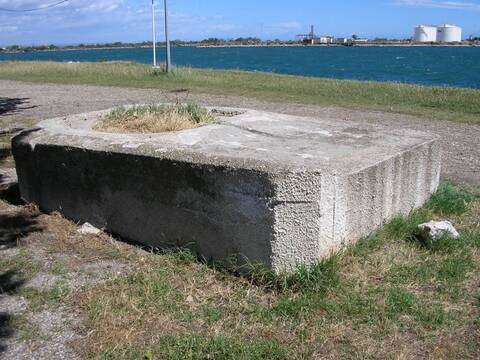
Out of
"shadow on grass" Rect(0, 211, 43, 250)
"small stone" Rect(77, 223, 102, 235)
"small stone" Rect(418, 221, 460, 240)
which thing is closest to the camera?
"small stone" Rect(418, 221, 460, 240)

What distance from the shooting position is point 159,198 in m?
4.25

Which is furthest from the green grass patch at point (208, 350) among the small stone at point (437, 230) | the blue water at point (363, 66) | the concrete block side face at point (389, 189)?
the blue water at point (363, 66)

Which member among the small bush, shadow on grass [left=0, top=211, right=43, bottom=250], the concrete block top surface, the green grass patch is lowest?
the green grass patch

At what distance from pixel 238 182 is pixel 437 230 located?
1.70 meters

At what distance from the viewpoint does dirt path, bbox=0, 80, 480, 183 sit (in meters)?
8.22

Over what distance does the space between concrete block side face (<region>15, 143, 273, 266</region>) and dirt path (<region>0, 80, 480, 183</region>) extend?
4.00 meters

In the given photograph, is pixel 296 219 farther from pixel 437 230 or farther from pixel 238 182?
pixel 437 230

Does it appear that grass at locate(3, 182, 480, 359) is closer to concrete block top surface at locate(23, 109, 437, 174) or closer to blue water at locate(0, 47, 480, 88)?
concrete block top surface at locate(23, 109, 437, 174)

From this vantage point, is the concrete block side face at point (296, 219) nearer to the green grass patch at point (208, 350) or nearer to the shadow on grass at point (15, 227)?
the green grass patch at point (208, 350)

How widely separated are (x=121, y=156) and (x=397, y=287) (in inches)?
90.9

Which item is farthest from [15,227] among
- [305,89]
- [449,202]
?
[305,89]

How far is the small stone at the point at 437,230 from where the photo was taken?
169 inches

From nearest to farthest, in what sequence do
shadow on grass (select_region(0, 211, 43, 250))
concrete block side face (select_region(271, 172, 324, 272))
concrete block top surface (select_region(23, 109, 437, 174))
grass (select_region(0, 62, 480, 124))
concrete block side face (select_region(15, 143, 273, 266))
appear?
concrete block side face (select_region(271, 172, 324, 272)) → concrete block side face (select_region(15, 143, 273, 266)) → concrete block top surface (select_region(23, 109, 437, 174)) → shadow on grass (select_region(0, 211, 43, 250)) → grass (select_region(0, 62, 480, 124))

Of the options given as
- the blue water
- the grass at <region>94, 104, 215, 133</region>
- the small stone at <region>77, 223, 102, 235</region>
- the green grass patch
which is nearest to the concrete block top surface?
the grass at <region>94, 104, 215, 133</region>
